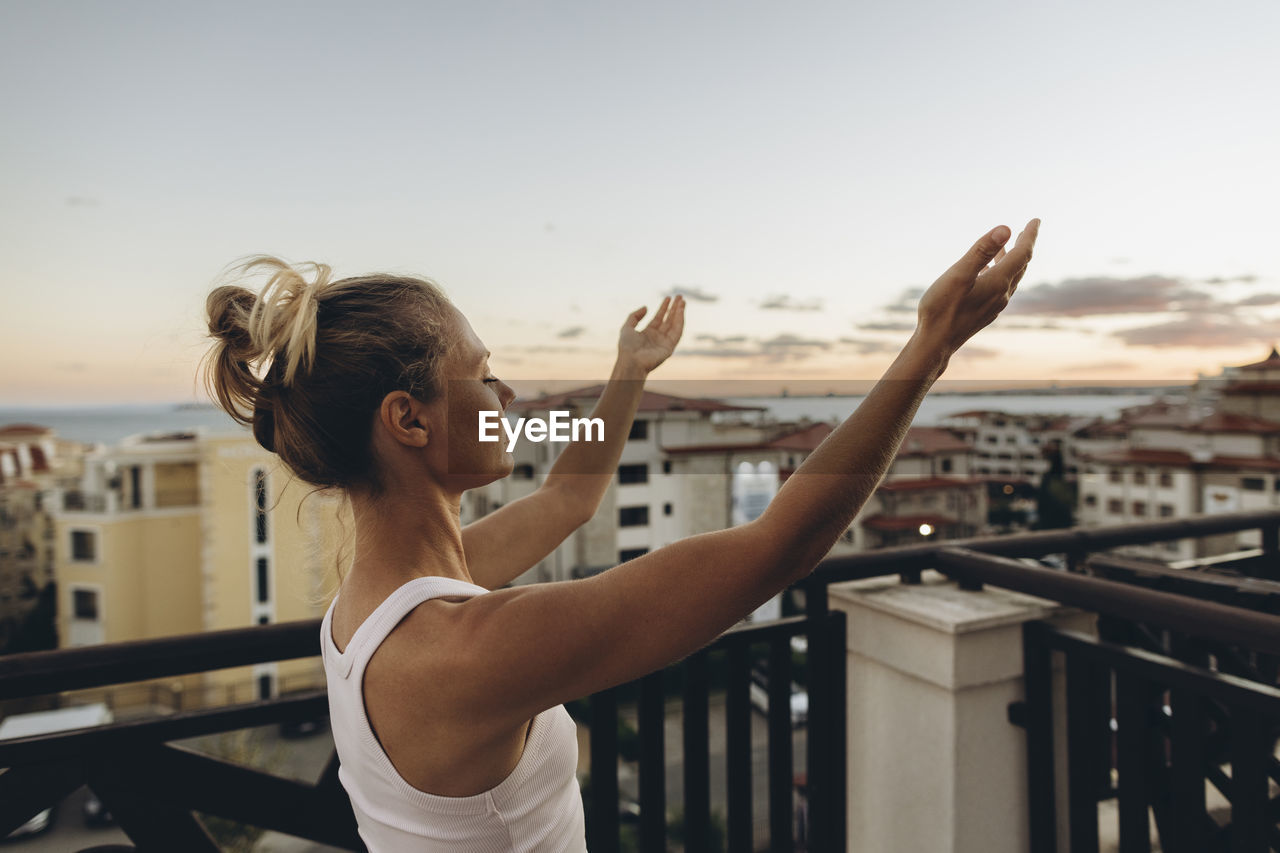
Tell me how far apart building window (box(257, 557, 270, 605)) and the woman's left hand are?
75.1 feet

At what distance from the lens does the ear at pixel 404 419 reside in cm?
71

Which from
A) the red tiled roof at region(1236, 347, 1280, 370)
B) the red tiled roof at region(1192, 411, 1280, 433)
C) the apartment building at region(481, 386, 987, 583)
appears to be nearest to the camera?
the red tiled roof at region(1236, 347, 1280, 370)

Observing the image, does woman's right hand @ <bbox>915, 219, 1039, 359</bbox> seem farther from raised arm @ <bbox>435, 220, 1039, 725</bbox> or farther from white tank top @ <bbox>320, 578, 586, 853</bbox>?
white tank top @ <bbox>320, 578, 586, 853</bbox>

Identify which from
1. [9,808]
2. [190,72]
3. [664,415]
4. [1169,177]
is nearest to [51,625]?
[190,72]

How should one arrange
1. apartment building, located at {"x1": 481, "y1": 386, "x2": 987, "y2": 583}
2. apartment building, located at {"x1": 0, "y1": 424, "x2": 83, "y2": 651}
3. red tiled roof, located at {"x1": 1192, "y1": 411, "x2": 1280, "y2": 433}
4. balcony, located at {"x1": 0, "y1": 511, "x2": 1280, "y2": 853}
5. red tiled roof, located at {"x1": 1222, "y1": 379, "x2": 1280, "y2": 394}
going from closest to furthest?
1. balcony, located at {"x1": 0, "y1": 511, "x2": 1280, "y2": 853}
2. red tiled roof, located at {"x1": 1222, "y1": 379, "x2": 1280, "y2": 394}
3. red tiled roof, located at {"x1": 1192, "y1": 411, "x2": 1280, "y2": 433}
4. apartment building, located at {"x1": 481, "y1": 386, "x2": 987, "y2": 583}
5. apartment building, located at {"x1": 0, "y1": 424, "x2": 83, "y2": 651}

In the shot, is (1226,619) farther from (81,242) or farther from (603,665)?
(81,242)

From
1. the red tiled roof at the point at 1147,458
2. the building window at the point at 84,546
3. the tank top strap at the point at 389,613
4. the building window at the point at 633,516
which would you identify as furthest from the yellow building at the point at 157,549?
the red tiled roof at the point at 1147,458

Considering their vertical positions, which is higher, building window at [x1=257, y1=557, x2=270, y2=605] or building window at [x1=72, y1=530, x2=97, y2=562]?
building window at [x1=72, y1=530, x2=97, y2=562]

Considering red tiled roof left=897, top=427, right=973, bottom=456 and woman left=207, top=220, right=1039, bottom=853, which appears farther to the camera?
red tiled roof left=897, top=427, right=973, bottom=456

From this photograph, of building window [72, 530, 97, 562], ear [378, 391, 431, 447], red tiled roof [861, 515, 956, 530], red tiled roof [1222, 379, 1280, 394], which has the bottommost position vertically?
building window [72, 530, 97, 562]

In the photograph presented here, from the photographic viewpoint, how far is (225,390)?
0.79 metres

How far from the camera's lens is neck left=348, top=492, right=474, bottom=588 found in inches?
27.6

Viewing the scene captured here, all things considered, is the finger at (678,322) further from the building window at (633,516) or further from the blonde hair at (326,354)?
the building window at (633,516)

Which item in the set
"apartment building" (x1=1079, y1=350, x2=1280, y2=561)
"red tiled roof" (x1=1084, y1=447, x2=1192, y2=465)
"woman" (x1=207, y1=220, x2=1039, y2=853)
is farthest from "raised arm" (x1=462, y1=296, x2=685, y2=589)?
"red tiled roof" (x1=1084, y1=447, x2=1192, y2=465)
